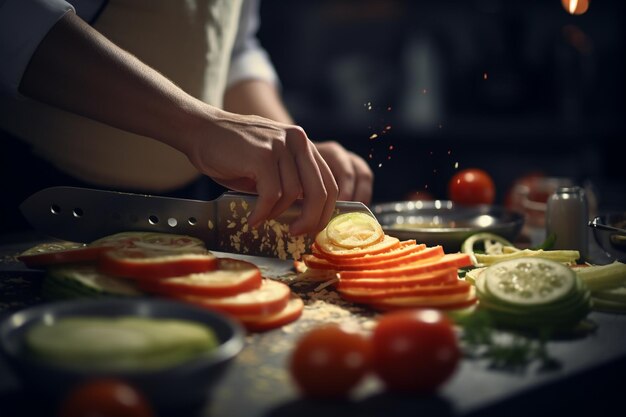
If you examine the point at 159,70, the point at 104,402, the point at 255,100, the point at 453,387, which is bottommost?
the point at 453,387

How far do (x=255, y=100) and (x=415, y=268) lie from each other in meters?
1.37

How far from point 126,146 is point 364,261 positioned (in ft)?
3.13

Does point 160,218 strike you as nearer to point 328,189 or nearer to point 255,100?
point 328,189

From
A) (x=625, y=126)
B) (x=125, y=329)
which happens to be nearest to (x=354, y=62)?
(x=625, y=126)

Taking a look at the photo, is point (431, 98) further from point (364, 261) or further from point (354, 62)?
point (364, 261)

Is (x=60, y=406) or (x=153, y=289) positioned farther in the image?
(x=153, y=289)

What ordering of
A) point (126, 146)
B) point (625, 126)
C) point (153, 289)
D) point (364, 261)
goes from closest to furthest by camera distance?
1. point (153, 289)
2. point (364, 261)
3. point (126, 146)
4. point (625, 126)

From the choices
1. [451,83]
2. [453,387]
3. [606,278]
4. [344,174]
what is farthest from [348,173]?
[451,83]

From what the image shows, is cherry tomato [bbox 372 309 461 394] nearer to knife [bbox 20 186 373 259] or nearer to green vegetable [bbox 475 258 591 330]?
green vegetable [bbox 475 258 591 330]

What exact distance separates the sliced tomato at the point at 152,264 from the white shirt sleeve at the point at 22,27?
0.47m

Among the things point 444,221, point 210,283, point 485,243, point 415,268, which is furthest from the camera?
point 444,221

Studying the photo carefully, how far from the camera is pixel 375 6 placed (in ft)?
15.7

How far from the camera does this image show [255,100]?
104 inches

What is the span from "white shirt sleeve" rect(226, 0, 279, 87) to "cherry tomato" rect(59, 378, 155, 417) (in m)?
1.98
